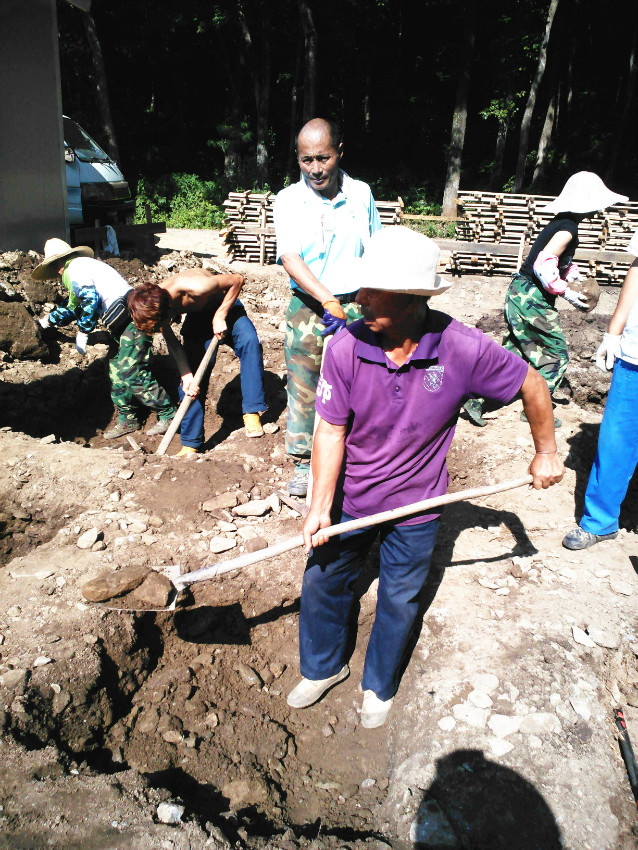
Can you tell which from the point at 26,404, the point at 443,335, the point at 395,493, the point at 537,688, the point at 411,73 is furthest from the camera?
the point at 411,73

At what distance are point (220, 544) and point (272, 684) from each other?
883mm

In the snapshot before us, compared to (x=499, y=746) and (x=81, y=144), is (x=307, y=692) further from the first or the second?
(x=81, y=144)

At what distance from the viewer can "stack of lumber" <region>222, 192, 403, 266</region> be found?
10.7 metres

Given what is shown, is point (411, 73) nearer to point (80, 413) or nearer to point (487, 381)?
point (80, 413)

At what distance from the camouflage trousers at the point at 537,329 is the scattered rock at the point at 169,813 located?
3748 mm

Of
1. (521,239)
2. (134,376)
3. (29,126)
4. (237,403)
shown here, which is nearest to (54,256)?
(134,376)

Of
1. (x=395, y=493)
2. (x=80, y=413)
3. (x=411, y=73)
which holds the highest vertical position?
(x=411, y=73)

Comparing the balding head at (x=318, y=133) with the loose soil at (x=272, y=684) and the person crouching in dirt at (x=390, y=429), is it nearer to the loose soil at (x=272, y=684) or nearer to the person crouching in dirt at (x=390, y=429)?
the person crouching in dirt at (x=390, y=429)

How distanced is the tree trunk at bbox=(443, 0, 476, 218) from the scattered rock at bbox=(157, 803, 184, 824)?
15928 mm

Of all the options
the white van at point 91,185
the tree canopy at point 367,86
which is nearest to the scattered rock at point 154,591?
the white van at point 91,185

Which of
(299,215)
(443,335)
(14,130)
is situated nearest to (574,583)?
(443,335)

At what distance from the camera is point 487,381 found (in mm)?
2174

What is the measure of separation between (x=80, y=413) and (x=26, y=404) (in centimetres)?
53

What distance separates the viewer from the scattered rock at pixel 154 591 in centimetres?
283
